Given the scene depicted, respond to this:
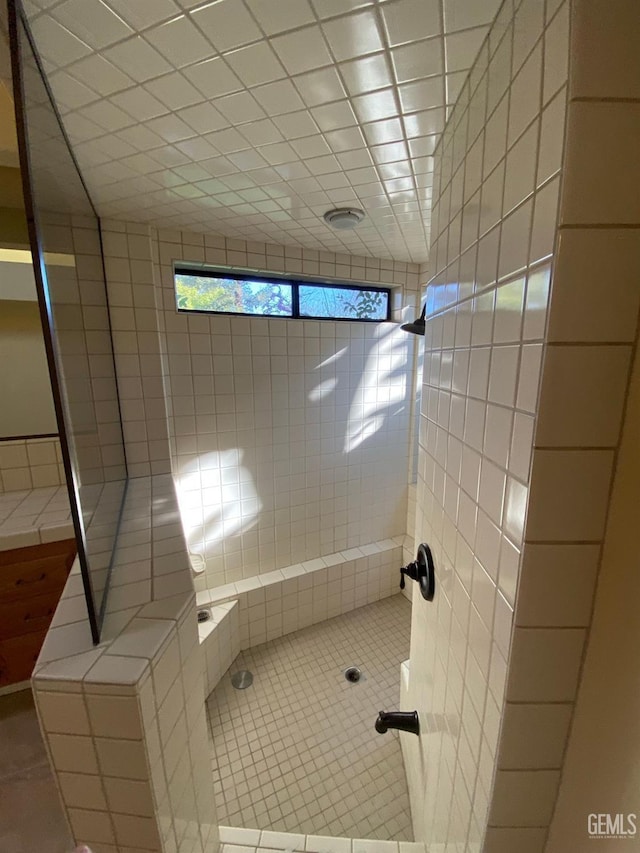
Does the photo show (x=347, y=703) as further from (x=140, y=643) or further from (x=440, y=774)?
(x=140, y=643)

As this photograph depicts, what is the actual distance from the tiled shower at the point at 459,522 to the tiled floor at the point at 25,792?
0.61 m

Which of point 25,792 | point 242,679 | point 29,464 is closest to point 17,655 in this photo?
point 25,792

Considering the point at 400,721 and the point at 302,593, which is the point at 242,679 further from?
the point at 400,721

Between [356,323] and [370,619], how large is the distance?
2.13 meters

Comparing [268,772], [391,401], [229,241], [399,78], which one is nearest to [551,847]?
[268,772]

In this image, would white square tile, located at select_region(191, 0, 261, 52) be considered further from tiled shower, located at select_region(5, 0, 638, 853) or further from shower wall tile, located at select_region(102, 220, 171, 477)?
shower wall tile, located at select_region(102, 220, 171, 477)

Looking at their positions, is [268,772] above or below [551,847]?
below

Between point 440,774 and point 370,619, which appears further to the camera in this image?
point 370,619

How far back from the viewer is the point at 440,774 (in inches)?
35.0

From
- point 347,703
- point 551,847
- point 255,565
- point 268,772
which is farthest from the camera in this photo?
point 255,565

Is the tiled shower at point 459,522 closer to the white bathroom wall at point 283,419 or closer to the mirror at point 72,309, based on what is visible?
the white bathroom wall at point 283,419

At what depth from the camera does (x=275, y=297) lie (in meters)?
2.06

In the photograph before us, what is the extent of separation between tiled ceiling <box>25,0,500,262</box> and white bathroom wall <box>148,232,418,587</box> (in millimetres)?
705

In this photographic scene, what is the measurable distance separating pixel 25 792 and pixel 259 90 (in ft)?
8.13
